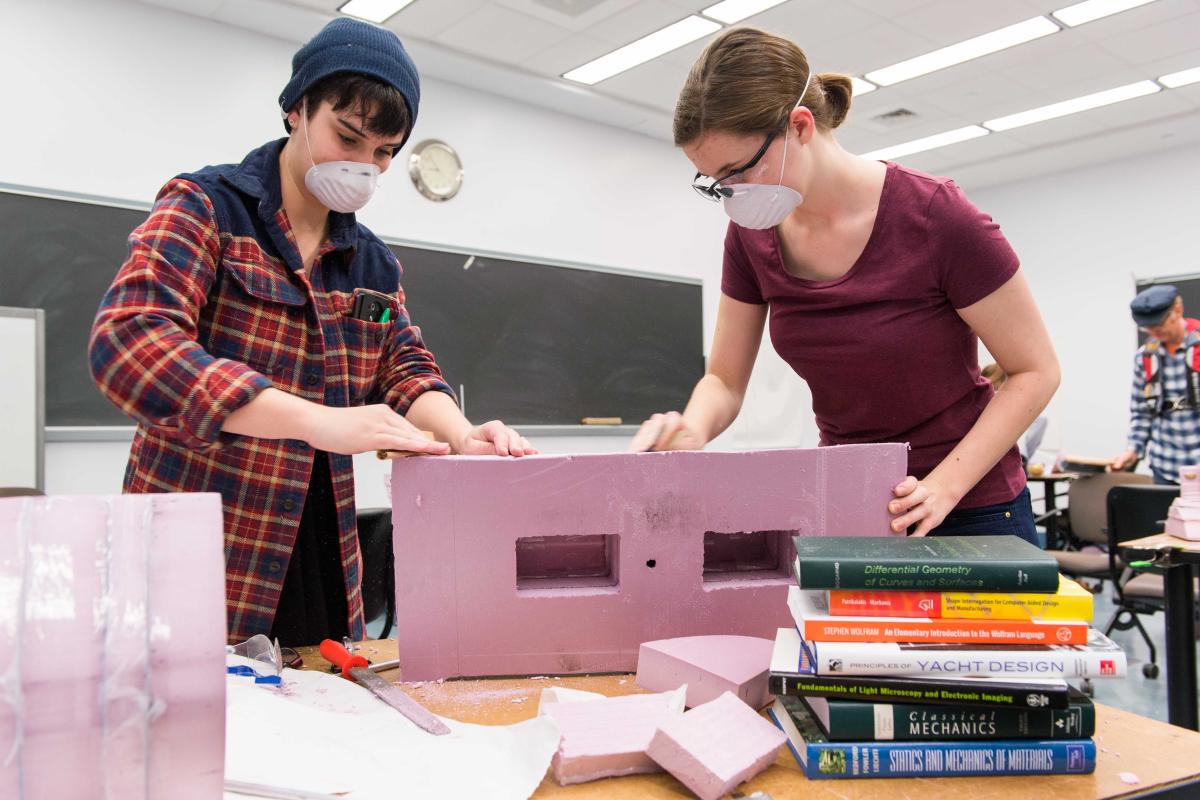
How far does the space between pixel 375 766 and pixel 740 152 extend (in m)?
0.92

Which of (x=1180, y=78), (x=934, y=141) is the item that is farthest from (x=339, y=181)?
(x=934, y=141)

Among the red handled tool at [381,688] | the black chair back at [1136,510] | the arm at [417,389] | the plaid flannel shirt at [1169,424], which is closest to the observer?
the red handled tool at [381,688]

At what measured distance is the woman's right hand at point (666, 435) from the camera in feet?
3.74

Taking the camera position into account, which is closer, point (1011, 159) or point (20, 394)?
point (20, 394)

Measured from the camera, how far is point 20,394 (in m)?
2.95

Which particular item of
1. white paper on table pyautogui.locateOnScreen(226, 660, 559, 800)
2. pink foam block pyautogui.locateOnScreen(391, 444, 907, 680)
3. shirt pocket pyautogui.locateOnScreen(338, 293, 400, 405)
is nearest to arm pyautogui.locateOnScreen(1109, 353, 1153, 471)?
pink foam block pyautogui.locateOnScreen(391, 444, 907, 680)

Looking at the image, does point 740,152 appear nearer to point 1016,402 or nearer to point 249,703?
point 1016,402

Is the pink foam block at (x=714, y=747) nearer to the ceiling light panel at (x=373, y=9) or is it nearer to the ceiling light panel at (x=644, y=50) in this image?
the ceiling light panel at (x=373, y=9)

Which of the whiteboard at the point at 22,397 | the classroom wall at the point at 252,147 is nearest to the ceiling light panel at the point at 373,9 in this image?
the classroom wall at the point at 252,147

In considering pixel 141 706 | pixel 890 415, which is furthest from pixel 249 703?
pixel 890 415

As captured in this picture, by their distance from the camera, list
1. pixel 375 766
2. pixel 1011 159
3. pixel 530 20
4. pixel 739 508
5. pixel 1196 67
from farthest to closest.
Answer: pixel 1011 159 → pixel 1196 67 → pixel 530 20 → pixel 739 508 → pixel 375 766

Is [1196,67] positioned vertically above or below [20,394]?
above

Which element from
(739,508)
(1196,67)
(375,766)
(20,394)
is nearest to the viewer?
(375,766)

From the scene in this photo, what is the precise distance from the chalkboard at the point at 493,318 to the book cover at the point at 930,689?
3084 millimetres
